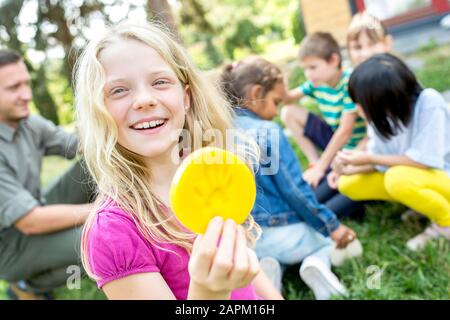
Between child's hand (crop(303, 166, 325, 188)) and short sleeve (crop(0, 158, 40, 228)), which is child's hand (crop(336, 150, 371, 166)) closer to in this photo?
child's hand (crop(303, 166, 325, 188))

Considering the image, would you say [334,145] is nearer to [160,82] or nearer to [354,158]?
[354,158]

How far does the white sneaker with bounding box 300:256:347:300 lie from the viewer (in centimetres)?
192

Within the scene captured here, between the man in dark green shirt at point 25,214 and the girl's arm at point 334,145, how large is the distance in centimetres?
125

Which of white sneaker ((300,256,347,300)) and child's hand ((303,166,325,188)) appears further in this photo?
child's hand ((303,166,325,188))

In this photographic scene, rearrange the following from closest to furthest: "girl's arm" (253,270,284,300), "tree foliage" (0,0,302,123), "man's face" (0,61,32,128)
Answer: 1. "girl's arm" (253,270,284,300)
2. "man's face" (0,61,32,128)
3. "tree foliage" (0,0,302,123)

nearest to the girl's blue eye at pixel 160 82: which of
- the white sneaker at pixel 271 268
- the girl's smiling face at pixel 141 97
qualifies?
the girl's smiling face at pixel 141 97

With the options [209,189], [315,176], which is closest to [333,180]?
[315,176]

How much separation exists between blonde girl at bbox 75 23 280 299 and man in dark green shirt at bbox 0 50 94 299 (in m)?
1.19

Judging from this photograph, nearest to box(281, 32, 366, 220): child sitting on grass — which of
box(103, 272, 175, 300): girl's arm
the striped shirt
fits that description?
the striped shirt

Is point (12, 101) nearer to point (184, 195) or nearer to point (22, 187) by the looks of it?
point (22, 187)

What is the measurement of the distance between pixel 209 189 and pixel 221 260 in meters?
0.14

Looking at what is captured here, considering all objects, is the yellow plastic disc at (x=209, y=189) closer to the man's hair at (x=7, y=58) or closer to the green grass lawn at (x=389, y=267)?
the green grass lawn at (x=389, y=267)

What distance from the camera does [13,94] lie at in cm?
250
